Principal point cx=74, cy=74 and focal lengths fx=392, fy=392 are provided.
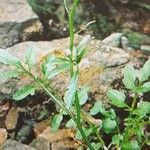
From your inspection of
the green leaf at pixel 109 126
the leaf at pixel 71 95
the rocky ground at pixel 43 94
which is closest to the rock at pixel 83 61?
the rocky ground at pixel 43 94

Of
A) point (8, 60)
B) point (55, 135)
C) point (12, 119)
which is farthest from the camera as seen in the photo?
point (12, 119)

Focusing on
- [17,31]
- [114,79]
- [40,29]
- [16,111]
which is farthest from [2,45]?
[114,79]

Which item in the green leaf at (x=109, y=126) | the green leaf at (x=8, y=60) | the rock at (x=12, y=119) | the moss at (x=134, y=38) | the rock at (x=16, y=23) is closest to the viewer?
the green leaf at (x=8, y=60)

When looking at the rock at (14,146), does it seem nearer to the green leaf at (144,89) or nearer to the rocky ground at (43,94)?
the rocky ground at (43,94)

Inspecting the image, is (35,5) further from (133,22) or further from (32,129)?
(32,129)

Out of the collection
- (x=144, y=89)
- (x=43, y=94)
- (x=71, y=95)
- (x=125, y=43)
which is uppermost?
(x=71, y=95)

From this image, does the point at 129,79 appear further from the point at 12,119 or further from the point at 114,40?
the point at 114,40

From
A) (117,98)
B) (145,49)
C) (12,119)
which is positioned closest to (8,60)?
(117,98)
